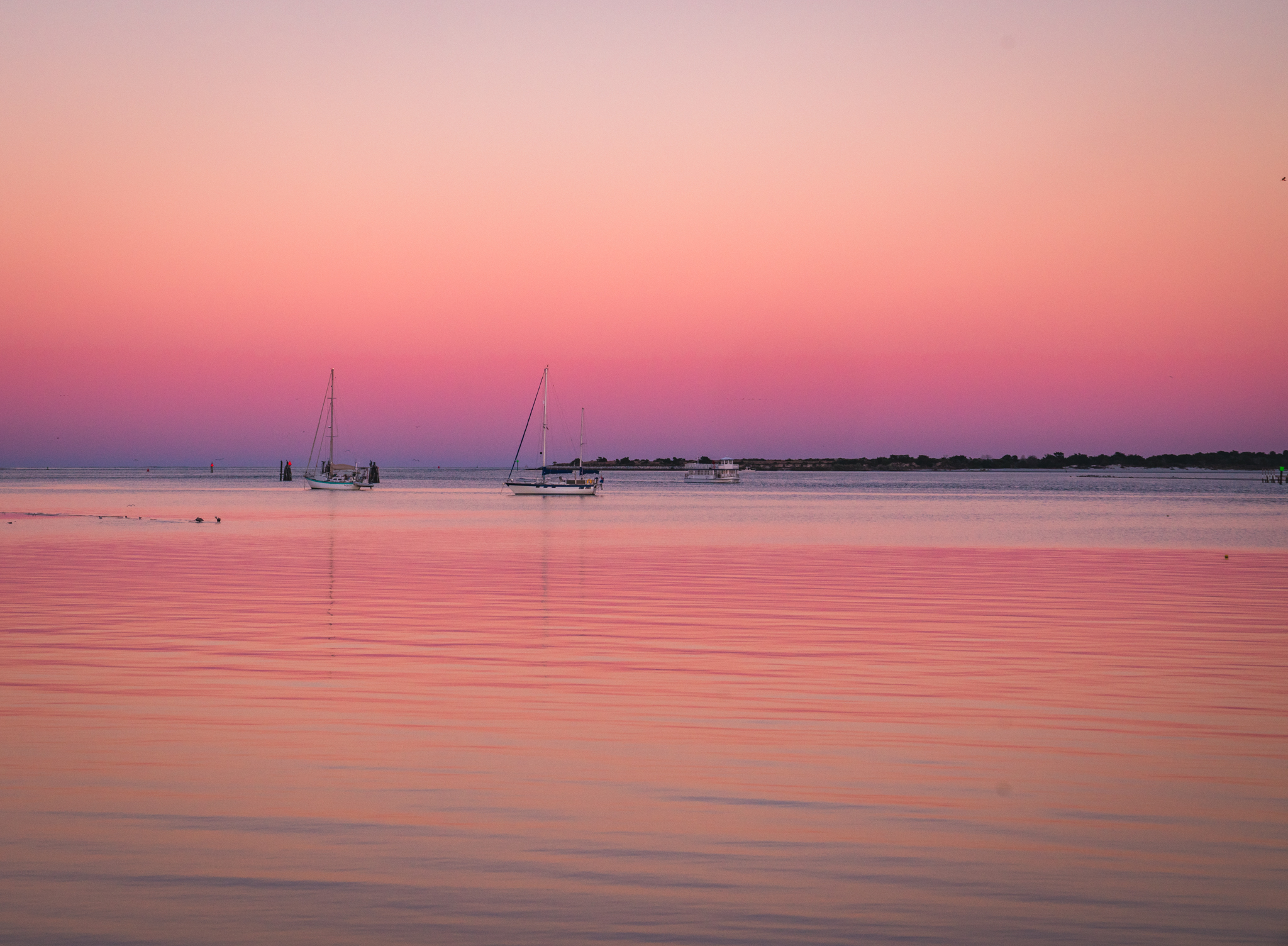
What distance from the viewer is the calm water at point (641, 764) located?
25.1 feet

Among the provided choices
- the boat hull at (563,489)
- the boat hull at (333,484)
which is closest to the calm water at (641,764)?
the boat hull at (563,489)

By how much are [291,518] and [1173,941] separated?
6945 centimetres

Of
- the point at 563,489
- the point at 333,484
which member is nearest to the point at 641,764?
the point at 563,489

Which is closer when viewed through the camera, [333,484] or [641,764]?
[641,764]

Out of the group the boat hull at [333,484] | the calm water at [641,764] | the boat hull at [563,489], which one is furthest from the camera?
the boat hull at [333,484]

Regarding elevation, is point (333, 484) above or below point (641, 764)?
below

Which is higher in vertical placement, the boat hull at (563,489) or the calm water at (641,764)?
the calm water at (641,764)

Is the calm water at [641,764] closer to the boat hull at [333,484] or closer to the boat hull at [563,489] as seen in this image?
the boat hull at [563,489]

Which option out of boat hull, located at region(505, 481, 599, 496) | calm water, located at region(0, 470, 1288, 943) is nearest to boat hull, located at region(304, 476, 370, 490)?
boat hull, located at region(505, 481, 599, 496)

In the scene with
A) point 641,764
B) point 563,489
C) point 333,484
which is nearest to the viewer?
point 641,764

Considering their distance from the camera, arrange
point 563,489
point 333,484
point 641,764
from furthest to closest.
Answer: point 333,484
point 563,489
point 641,764

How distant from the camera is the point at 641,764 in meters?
11.6

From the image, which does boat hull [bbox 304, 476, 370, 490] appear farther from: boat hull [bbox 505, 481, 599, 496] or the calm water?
the calm water

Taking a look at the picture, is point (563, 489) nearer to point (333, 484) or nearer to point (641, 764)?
point (333, 484)
